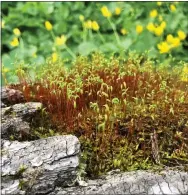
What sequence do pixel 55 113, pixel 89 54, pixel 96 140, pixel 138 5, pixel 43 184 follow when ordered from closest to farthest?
pixel 43 184 → pixel 96 140 → pixel 55 113 → pixel 89 54 → pixel 138 5

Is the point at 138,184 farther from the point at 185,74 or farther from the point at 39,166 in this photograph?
the point at 185,74

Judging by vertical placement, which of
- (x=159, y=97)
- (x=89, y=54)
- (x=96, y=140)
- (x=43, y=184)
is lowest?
(x=43, y=184)

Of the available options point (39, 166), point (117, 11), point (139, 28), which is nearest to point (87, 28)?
point (117, 11)

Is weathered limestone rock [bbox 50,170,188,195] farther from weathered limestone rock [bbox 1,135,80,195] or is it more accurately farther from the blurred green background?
the blurred green background

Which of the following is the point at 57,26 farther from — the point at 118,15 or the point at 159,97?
the point at 159,97

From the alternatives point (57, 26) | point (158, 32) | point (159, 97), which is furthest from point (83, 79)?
point (57, 26)

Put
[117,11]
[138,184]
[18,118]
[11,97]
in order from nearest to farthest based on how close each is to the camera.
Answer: [138,184] → [18,118] → [11,97] → [117,11]

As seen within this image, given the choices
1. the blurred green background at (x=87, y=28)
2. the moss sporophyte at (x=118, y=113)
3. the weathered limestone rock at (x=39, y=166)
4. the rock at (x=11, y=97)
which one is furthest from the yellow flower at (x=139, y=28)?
the weathered limestone rock at (x=39, y=166)
